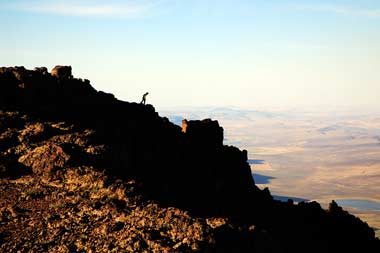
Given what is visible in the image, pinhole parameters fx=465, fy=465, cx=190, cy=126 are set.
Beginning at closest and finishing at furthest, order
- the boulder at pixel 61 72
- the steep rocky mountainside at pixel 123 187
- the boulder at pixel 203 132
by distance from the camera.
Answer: the steep rocky mountainside at pixel 123 187 < the boulder at pixel 61 72 < the boulder at pixel 203 132

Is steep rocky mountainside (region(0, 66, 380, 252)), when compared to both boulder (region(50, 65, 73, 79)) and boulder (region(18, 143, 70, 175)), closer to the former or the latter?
boulder (region(18, 143, 70, 175))

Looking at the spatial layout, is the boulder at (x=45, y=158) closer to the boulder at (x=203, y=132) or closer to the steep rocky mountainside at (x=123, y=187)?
the steep rocky mountainside at (x=123, y=187)

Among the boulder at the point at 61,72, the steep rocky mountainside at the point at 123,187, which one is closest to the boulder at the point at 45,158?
the steep rocky mountainside at the point at 123,187

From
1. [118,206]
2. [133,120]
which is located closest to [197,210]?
[118,206]

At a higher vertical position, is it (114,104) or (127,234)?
(114,104)

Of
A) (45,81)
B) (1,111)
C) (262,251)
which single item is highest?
(45,81)

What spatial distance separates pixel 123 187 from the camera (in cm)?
2380

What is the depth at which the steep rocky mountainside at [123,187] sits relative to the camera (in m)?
19.4

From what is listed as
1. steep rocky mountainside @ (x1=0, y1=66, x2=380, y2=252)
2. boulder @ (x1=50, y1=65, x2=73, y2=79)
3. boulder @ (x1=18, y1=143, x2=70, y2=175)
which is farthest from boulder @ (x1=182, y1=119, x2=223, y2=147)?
boulder @ (x1=18, y1=143, x2=70, y2=175)

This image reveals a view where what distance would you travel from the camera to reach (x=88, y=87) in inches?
1559

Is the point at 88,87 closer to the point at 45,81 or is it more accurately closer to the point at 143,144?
the point at 45,81

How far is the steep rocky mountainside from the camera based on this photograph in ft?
63.6

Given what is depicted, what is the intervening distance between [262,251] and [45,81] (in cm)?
2371

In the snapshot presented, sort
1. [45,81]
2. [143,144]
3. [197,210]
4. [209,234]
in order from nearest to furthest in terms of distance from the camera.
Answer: [209,234], [197,210], [143,144], [45,81]
